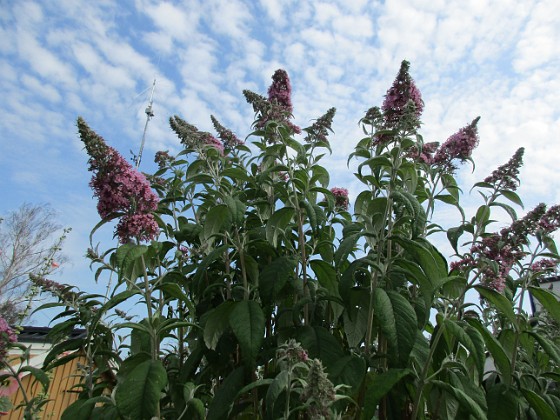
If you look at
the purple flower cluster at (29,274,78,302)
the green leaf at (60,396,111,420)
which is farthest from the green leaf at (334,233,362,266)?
the purple flower cluster at (29,274,78,302)

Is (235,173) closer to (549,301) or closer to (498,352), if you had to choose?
(498,352)

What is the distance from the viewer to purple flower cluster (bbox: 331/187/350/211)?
353cm

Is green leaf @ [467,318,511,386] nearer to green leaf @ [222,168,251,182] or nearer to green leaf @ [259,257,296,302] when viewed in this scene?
green leaf @ [259,257,296,302]

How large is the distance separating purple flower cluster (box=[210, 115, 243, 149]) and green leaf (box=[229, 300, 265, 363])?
162 centimetres

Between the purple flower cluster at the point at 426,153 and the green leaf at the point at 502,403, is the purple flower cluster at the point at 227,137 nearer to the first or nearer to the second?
the purple flower cluster at the point at 426,153

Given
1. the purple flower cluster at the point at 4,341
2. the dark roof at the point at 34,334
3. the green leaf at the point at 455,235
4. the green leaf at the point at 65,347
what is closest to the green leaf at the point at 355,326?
the green leaf at the point at 455,235

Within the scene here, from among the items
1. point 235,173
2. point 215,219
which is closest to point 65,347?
point 215,219

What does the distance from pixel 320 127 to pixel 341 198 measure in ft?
2.04

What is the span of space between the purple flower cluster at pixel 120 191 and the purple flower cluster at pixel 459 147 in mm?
1875

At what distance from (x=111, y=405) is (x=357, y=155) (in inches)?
82.7

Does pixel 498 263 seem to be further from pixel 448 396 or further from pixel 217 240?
pixel 217 240

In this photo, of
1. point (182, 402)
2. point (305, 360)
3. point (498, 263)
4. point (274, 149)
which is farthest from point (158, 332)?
point (498, 263)

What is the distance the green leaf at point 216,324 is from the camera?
236 cm

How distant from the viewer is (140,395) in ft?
6.14
